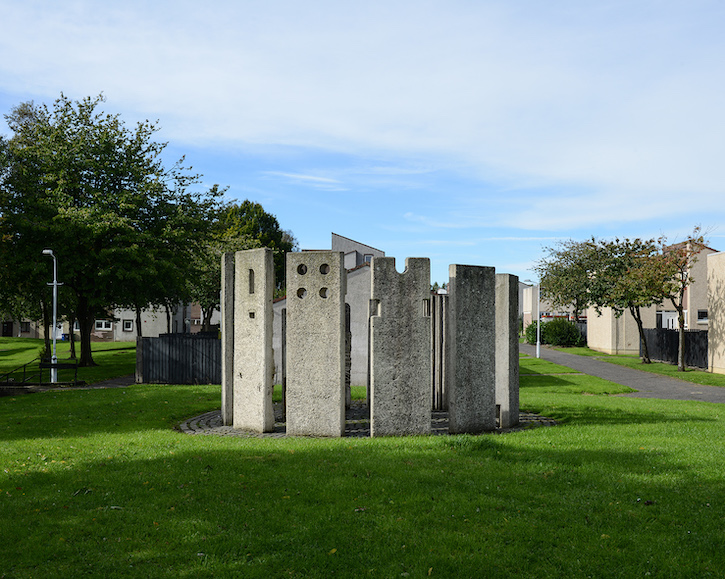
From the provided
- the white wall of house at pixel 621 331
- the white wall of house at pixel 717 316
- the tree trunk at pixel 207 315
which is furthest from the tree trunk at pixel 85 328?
the white wall of house at pixel 621 331

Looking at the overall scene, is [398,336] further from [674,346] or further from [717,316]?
[674,346]

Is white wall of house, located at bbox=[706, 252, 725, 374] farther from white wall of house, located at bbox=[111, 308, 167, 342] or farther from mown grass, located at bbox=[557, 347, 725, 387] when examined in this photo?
white wall of house, located at bbox=[111, 308, 167, 342]

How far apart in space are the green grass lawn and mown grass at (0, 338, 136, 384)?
18244 mm

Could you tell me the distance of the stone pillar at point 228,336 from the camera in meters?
12.0

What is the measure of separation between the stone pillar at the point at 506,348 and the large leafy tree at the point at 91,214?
19955 millimetres

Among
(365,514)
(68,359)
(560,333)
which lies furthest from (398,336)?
(560,333)

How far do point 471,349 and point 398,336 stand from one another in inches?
56.0

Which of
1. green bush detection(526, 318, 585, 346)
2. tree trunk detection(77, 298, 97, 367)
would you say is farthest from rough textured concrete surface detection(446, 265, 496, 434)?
green bush detection(526, 318, 585, 346)

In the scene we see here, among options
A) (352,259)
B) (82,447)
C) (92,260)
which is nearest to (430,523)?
(82,447)

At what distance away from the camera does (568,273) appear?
4922 centimetres

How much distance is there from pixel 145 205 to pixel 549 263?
124 ft

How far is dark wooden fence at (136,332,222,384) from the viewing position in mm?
23891

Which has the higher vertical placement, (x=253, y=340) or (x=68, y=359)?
(x=253, y=340)

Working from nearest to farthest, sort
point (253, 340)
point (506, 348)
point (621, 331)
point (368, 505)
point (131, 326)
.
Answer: point (368, 505) < point (253, 340) < point (506, 348) < point (621, 331) < point (131, 326)
